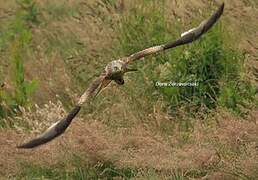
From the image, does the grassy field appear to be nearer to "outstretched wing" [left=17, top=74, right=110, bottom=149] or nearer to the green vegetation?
the green vegetation

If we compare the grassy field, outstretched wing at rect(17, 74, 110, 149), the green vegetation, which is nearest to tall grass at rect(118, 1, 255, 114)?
the grassy field

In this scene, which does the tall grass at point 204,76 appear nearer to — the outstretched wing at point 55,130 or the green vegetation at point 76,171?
the green vegetation at point 76,171

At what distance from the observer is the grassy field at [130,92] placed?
17.6 ft

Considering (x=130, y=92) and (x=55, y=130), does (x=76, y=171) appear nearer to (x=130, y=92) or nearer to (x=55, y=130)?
(x=55, y=130)

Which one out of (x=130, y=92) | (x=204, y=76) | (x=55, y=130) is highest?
(x=55, y=130)

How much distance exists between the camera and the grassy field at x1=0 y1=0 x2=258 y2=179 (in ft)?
17.6

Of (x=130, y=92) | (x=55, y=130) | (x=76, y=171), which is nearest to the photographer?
(x=55, y=130)

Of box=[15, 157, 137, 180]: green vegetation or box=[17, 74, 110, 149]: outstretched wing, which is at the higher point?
box=[17, 74, 110, 149]: outstretched wing

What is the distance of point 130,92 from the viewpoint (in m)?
6.63

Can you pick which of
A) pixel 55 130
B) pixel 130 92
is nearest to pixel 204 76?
pixel 130 92

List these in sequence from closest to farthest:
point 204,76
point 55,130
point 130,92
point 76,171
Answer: point 55,130
point 76,171
point 204,76
point 130,92

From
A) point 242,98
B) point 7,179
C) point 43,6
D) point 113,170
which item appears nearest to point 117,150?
point 113,170

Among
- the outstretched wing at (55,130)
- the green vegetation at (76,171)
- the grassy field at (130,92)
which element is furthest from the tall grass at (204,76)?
the outstretched wing at (55,130)

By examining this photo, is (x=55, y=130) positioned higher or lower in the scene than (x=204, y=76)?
higher
